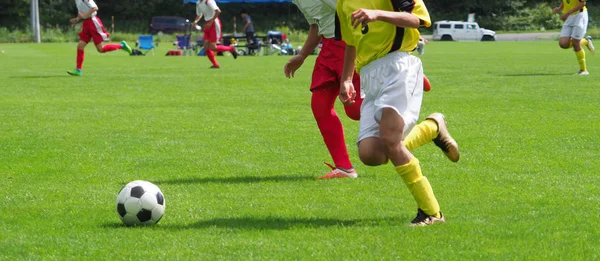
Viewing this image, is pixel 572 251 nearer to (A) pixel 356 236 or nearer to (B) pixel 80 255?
(A) pixel 356 236

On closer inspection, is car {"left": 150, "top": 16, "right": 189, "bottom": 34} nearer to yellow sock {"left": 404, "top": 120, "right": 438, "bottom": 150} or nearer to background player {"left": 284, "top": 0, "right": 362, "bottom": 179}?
background player {"left": 284, "top": 0, "right": 362, "bottom": 179}

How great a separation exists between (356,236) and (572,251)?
115 centimetres

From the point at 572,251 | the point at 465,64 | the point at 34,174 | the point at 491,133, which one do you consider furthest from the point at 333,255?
the point at 465,64

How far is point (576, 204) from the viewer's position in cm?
604

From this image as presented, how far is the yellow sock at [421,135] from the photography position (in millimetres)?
5840

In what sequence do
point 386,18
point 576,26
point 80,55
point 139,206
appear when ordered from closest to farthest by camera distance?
point 386,18, point 139,206, point 576,26, point 80,55

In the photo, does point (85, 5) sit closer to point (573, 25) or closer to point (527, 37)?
point (573, 25)

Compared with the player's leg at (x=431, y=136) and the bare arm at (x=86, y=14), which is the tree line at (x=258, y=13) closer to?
the bare arm at (x=86, y=14)

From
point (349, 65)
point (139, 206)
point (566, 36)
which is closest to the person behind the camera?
point (139, 206)

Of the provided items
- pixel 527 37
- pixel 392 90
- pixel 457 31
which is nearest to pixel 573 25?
pixel 392 90

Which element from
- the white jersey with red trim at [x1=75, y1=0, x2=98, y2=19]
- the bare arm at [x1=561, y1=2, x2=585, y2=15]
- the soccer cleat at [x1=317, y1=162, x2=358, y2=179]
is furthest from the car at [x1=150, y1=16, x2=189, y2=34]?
the soccer cleat at [x1=317, y1=162, x2=358, y2=179]

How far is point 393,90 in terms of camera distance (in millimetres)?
5371

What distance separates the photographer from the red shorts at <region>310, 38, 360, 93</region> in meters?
7.28

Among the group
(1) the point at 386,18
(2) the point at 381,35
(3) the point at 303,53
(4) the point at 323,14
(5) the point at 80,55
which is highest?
(1) the point at 386,18
